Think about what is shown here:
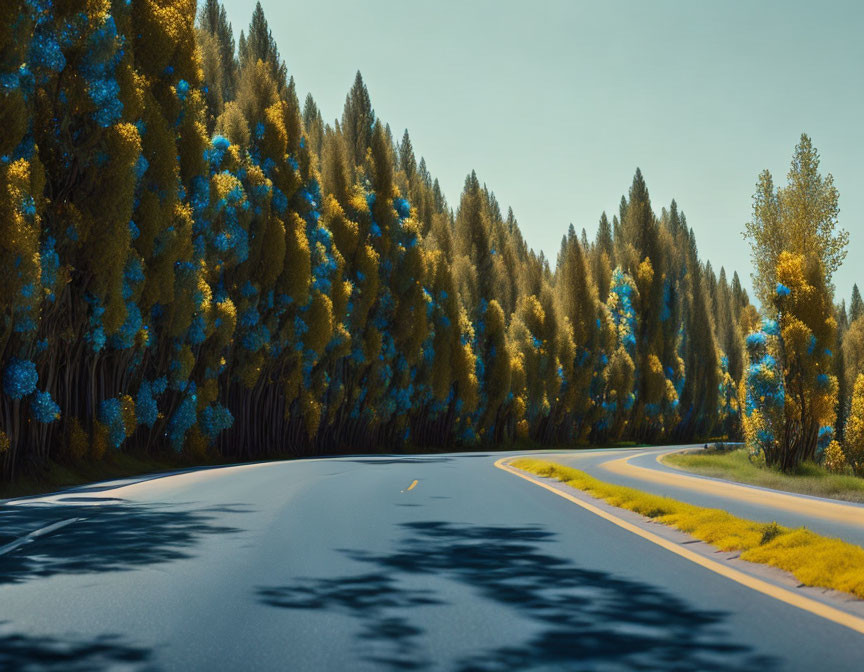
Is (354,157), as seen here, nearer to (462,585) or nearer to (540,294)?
(540,294)

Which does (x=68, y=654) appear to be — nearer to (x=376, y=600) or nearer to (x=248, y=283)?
(x=376, y=600)

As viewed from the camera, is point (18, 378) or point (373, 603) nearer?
point (373, 603)

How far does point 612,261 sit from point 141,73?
73197 mm

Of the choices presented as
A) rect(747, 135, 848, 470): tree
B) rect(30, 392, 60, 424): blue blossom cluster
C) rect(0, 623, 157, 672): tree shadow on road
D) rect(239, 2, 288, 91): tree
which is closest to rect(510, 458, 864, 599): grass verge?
rect(0, 623, 157, 672): tree shadow on road

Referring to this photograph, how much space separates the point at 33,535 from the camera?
32.0ft

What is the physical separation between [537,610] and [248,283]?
28.2 meters

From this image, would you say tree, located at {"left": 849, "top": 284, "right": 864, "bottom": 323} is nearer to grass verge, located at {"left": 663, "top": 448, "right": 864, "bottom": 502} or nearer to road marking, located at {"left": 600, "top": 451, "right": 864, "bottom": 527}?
grass verge, located at {"left": 663, "top": 448, "right": 864, "bottom": 502}

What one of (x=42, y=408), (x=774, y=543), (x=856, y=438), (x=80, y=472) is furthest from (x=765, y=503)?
(x=856, y=438)

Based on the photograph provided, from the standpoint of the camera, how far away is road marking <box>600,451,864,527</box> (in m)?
12.9

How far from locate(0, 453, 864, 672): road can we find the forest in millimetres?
9164

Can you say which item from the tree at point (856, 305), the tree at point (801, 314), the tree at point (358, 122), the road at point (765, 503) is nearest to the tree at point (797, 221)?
the tree at point (801, 314)

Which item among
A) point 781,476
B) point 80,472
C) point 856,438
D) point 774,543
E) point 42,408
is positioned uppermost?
point 42,408

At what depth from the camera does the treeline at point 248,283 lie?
19359mm

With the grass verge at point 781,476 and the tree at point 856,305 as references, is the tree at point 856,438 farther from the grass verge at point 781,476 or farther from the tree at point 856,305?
the tree at point 856,305
